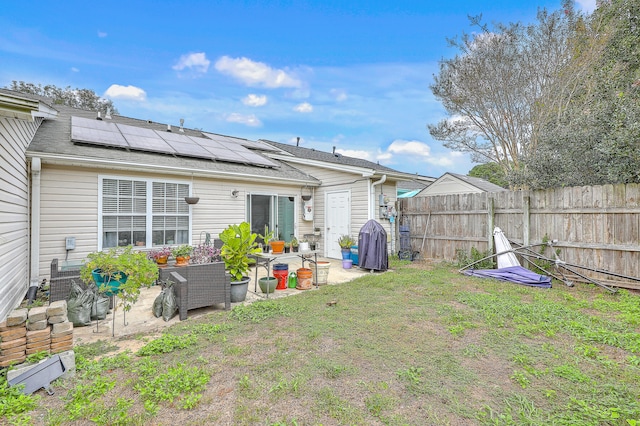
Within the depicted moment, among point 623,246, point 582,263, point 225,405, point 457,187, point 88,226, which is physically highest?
point 457,187

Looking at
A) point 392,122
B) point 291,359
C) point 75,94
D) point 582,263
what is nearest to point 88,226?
point 291,359

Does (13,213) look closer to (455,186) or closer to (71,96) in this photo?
(455,186)

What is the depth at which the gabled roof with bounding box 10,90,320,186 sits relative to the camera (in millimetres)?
5293

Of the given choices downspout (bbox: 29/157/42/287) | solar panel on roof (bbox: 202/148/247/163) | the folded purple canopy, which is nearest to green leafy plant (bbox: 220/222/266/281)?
downspout (bbox: 29/157/42/287)

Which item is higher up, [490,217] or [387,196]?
[387,196]

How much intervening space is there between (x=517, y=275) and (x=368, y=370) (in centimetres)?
461

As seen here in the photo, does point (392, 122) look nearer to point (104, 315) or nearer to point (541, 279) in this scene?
point (541, 279)

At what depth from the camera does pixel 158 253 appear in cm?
595

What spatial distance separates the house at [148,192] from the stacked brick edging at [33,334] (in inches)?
55.6

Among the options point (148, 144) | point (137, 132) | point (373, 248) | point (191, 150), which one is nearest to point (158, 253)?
point (148, 144)

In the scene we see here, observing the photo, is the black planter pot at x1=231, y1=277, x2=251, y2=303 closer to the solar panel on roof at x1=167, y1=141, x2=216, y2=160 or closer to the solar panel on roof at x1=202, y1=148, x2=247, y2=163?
the solar panel on roof at x1=167, y1=141, x2=216, y2=160

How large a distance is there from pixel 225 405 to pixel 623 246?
6.69 meters

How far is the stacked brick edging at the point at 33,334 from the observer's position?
2.33m

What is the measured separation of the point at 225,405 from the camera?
210 cm
